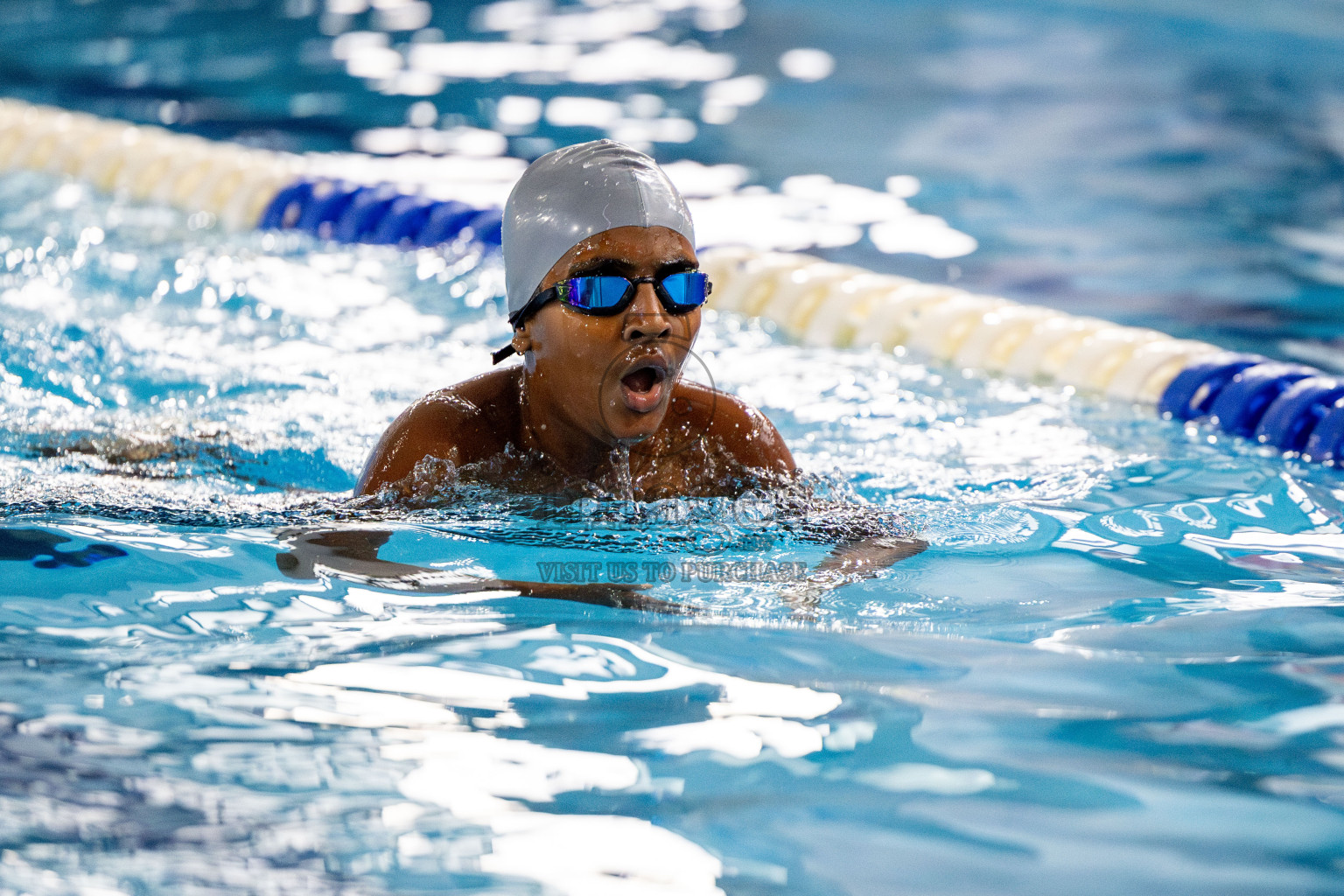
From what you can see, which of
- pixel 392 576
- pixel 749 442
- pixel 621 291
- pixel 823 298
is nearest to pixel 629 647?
pixel 392 576

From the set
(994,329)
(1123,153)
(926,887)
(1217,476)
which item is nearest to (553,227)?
(926,887)

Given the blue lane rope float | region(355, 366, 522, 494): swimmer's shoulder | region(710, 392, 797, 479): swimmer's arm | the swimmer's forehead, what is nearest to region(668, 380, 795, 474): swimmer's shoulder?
region(710, 392, 797, 479): swimmer's arm

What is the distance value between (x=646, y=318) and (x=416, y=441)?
1.76 ft

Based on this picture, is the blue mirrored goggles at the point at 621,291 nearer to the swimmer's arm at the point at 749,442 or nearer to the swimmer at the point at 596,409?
the swimmer at the point at 596,409

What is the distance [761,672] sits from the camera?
2172 millimetres

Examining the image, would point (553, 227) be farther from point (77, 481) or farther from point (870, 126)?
point (870, 126)

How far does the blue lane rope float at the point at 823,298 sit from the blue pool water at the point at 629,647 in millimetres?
168

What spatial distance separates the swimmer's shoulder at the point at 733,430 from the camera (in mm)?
2930

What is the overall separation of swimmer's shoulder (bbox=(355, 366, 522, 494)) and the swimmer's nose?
447 mm

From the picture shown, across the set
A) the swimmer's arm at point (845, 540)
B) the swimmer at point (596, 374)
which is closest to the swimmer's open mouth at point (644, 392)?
the swimmer at point (596, 374)

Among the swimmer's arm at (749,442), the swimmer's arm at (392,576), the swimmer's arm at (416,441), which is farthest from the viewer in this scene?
the swimmer's arm at (749,442)

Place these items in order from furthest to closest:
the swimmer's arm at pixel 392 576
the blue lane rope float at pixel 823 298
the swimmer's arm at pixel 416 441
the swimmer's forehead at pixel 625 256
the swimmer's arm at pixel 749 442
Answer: the blue lane rope float at pixel 823 298 → the swimmer's arm at pixel 749 442 → the swimmer's arm at pixel 416 441 → the swimmer's forehead at pixel 625 256 → the swimmer's arm at pixel 392 576

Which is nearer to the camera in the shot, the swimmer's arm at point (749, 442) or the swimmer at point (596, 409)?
the swimmer at point (596, 409)

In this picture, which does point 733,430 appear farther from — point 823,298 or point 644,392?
point 823,298
